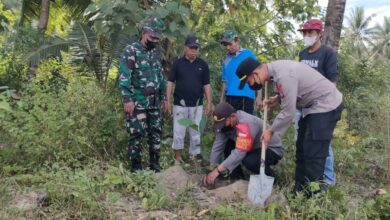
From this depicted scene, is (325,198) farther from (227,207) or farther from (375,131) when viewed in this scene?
(375,131)

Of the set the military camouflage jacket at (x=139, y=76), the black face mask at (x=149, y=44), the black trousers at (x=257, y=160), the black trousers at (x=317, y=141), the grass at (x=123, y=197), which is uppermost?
the black face mask at (x=149, y=44)

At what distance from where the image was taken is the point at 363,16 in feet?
146

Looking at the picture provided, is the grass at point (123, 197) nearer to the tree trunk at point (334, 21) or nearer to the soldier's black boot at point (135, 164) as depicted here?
the soldier's black boot at point (135, 164)

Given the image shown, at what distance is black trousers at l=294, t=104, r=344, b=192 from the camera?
402cm

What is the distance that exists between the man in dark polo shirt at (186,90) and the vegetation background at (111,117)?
1.06 ft

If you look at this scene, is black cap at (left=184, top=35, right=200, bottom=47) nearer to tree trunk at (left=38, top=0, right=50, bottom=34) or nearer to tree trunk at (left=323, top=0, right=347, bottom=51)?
tree trunk at (left=323, top=0, right=347, bottom=51)

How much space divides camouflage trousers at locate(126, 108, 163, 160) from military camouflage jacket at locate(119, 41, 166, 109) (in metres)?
0.10

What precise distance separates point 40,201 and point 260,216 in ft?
6.15

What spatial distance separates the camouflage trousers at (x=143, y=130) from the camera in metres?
5.02

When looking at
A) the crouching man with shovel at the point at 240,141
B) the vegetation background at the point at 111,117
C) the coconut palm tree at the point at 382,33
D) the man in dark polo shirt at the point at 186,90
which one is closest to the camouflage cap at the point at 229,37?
the man in dark polo shirt at the point at 186,90

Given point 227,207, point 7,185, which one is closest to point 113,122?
point 7,185

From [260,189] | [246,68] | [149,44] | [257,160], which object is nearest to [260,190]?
[260,189]

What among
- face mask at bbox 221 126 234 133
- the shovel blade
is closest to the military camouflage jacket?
face mask at bbox 221 126 234 133

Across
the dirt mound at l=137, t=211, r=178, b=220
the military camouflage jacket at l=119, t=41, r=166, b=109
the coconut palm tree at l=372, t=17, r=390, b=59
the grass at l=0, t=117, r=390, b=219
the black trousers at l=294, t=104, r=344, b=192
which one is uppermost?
the coconut palm tree at l=372, t=17, r=390, b=59
